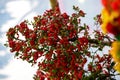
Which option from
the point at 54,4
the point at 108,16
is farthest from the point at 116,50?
the point at 54,4

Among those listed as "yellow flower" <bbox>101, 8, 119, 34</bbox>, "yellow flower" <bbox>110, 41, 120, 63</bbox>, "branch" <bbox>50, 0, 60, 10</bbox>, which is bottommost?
"yellow flower" <bbox>110, 41, 120, 63</bbox>

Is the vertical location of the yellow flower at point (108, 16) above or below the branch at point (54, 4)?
below

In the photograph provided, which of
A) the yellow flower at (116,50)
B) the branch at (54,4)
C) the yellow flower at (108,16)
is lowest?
the yellow flower at (116,50)

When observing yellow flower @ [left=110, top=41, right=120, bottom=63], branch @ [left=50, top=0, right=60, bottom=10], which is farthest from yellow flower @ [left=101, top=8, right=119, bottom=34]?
branch @ [left=50, top=0, right=60, bottom=10]

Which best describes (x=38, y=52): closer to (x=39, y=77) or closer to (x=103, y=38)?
(x=39, y=77)

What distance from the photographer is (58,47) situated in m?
8.59

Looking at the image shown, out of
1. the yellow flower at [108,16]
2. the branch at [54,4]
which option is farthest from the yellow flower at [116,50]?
the branch at [54,4]

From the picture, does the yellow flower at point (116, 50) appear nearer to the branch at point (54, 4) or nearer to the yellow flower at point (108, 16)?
the yellow flower at point (108, 16)

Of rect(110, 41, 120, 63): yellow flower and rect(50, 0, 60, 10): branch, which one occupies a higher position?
rect(50, 0, 60, 10): branch

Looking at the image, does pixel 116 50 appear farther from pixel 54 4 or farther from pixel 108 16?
pixel 54 4

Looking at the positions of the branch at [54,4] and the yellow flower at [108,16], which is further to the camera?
the branch at [54,4]

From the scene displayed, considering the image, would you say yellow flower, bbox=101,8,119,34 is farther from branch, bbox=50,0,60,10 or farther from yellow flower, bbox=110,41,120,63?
branch, bbox=50,0,60,10

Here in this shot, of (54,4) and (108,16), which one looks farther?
(54,4)

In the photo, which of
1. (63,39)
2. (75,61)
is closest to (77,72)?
(75,61)
